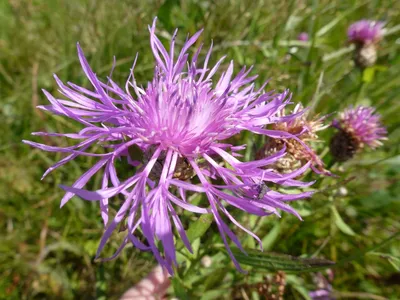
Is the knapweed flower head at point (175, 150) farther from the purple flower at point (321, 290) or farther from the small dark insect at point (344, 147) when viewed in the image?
the purple flower at point (321, 290)

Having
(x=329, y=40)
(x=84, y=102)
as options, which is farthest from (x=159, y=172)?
(x=329, y=40)

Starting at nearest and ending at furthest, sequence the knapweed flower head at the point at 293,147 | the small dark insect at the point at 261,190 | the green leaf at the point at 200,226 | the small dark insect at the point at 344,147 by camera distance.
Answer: the small dark insect at the point at 261,190 < the green leaf at the point at 200,226 < the knapweed flower head at the point at 293,147 < the small dark insect at the point at 344,147

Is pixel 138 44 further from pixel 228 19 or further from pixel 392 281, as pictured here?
pixel 392 281

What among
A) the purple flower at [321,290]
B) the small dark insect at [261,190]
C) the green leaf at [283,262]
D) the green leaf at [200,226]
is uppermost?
the small dark insect at [261,190]

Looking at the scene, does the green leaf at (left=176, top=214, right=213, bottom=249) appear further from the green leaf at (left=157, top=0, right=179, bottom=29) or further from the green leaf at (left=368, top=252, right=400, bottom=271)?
the green leaf at (left=157, top=0, right=179, bottom=29)

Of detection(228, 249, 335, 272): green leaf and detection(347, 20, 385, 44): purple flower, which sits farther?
detection(347, 20, 385, 44): purple flower

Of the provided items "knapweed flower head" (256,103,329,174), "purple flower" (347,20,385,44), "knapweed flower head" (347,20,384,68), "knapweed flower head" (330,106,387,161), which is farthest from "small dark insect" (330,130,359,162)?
"purple flower" (347,20,385,44)

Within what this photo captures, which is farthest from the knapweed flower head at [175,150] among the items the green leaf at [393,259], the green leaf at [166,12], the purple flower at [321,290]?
the purple flower at [321,290]
